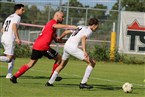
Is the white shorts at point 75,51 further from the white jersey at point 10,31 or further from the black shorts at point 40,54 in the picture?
the white jersey at point 10,31

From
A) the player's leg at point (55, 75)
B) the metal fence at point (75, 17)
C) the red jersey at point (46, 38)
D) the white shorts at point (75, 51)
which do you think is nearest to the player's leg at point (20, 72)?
the red jersey at point (46, 38)

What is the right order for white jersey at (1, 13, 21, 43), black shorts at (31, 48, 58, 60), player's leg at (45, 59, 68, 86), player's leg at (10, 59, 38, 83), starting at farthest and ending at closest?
1. white jersey at (1, 13, 21, 43)
2. black shorts at (31, 48, 58, 60)
3. player's leg at (10, 59, 38, 83)
4. player's leg at (45, 59, 68, 86)

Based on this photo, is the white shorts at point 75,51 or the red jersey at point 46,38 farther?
the red jersey at point 46,38

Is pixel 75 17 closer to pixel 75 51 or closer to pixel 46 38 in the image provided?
pixel 46 38

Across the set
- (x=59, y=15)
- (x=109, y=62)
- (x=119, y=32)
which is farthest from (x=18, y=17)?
(x=119, y=32)

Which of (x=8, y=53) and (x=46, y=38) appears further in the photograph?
(x=8, y=53)

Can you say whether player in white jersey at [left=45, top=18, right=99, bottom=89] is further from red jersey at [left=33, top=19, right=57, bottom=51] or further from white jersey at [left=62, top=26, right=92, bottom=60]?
red jersey at [left=33, top=19, right=57, bottom=51]

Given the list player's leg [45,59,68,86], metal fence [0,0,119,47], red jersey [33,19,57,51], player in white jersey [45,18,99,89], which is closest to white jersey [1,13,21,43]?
red jersey [33,19,57,51]

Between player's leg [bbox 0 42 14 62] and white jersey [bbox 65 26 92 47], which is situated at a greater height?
white jersey [bbox 65 26 92 47]

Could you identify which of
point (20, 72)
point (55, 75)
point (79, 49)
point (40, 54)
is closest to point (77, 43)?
point (79, 49)

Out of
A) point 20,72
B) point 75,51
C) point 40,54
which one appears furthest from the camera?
point 40,54

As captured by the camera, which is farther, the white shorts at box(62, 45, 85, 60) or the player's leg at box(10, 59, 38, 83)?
the player's leg at box(10, 59, 38, 83)

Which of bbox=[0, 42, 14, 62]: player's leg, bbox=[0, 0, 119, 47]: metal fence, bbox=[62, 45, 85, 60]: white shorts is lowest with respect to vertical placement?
bbox=[0, 0, 119, 47]: metal fence

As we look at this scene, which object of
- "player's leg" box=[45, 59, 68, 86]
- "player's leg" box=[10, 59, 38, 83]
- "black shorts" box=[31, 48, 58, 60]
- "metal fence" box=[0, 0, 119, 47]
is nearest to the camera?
"player's leg" box=[45, 59, 68, 86]
